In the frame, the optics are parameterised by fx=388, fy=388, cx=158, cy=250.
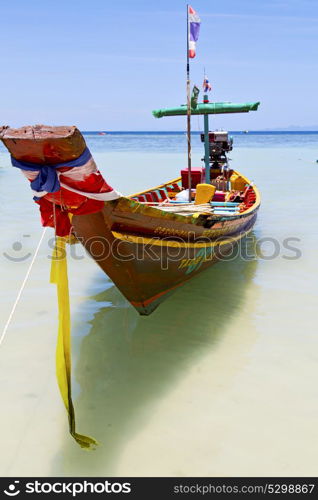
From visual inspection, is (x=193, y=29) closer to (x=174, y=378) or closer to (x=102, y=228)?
(x=102, y=228)

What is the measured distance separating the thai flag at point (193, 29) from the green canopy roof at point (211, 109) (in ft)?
4.55

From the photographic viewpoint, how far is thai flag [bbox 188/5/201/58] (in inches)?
291

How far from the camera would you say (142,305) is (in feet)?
17.6

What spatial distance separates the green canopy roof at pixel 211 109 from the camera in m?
8.81

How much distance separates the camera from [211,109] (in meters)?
9.45

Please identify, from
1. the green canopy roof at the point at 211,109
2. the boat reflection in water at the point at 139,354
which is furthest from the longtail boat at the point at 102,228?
the green canopy roof at the point at 211,109

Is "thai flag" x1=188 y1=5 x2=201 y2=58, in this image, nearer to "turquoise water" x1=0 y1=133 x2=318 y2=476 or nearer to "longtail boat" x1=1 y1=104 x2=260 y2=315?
"longtail boat" x1=1 y1=104 x2=260 y2=315

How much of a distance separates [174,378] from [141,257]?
1.57 metres

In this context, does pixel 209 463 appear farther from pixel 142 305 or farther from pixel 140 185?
pixel 140 185

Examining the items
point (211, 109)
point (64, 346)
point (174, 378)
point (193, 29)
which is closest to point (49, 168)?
point (64, 346)

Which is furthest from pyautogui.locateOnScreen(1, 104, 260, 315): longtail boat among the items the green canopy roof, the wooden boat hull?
the green canopy roof

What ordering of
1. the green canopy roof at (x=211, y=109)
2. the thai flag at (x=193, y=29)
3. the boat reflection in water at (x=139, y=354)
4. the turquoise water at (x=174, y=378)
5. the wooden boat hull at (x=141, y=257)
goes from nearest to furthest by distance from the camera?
the turquoise water at (x=174, y=378)
the boat reflection in water at (x=139, y=354)
the wooden boat hull at (x=141, y=257)
the thai flag at (x=193, y=29)
the green canopy roof at (x=211, y=109)

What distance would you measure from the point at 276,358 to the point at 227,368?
0.73m

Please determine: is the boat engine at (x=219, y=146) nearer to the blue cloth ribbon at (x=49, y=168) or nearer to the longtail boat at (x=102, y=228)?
the longtail boat at (x=102, y=228)
